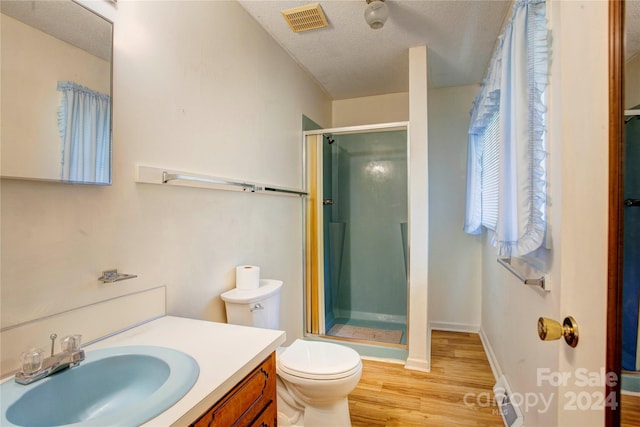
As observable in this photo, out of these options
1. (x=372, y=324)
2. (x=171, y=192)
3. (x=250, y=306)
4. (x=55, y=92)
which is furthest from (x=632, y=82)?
(x=372, y=324)

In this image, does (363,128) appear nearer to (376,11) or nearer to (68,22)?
(376,11)

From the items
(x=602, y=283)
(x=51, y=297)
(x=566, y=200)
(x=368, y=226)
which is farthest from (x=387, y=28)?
(x=51, y=297)

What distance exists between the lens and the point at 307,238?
2.83 meters

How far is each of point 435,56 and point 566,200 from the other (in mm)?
2391

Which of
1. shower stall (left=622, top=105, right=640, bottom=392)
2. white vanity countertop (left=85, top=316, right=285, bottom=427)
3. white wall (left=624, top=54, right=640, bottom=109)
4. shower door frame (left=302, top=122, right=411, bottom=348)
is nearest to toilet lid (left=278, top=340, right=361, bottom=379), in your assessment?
white vanity countertop (left=85, top=316, right=285, bottom=427)

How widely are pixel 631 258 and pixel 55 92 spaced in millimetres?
1402

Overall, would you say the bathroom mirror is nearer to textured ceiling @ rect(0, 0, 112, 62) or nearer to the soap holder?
textured ceiling @ rect(0, 0, 112, 62)

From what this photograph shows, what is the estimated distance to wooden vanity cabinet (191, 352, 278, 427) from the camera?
79cm

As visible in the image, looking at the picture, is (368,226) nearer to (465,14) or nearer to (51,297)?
(465,14)

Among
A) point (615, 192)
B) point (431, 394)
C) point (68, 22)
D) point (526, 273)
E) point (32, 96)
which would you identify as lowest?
point (431, 394)

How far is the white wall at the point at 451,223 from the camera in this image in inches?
124

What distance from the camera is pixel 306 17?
6.56ft

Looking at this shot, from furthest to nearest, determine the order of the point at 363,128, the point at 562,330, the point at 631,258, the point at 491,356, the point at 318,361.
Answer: the point at 363,128
the point at 491,356
the point at 318,361
the point at 562,330
the point at 631,258

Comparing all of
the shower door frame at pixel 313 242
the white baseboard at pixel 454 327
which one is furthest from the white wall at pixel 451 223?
the shower door frame at pixel 313 242
